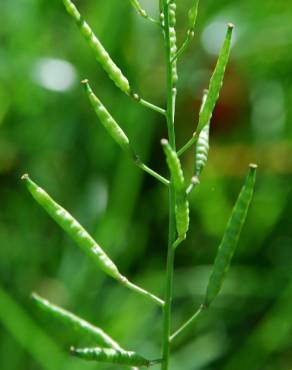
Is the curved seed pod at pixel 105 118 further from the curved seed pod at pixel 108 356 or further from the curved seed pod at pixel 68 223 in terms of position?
the curved seed pod at pixel 108 356

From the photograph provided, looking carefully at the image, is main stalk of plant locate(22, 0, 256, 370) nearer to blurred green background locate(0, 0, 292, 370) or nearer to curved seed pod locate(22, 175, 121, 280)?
A: curved seed pod locate(22, 175, 121, 280)

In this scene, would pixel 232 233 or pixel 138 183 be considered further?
pixel 138 183

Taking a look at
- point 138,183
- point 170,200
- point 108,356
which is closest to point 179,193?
point 170,200

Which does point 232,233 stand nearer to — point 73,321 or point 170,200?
point 170,200

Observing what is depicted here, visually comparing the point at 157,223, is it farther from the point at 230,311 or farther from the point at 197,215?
the point at 230,311

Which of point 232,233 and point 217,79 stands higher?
point 217,79

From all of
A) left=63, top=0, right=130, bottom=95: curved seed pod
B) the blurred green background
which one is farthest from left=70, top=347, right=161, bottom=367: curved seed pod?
the blurred green background
